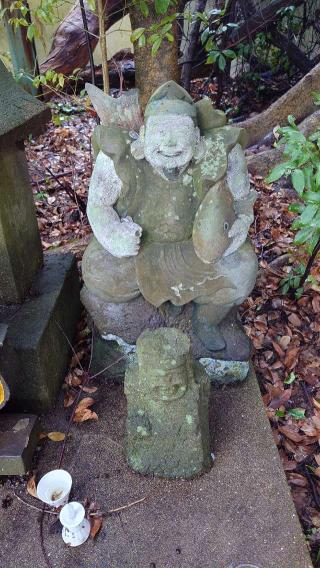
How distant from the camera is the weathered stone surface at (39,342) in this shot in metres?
2.39

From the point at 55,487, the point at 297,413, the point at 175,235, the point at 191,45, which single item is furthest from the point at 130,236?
the point at 191,45

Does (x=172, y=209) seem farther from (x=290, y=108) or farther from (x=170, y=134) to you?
(x=290, y=108)

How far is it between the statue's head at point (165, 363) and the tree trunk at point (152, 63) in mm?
→ 2709

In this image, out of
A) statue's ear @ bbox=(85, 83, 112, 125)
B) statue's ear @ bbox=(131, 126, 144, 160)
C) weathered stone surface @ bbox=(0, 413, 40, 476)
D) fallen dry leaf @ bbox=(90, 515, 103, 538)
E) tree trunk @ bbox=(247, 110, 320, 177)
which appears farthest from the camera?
tree trunk @ bbox=(247, 110, 320, 177)

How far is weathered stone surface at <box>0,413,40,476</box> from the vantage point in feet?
6.91

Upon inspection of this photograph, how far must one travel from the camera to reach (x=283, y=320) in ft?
11.4

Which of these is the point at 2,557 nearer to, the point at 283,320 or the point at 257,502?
the point at 257,502

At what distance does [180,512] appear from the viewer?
2043 millimetres

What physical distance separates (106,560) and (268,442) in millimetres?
892

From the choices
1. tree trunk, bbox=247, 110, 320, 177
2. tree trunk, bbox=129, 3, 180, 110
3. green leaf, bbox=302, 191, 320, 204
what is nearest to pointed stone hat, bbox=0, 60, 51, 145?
green leaf, bbox=302, 191, 320, 204

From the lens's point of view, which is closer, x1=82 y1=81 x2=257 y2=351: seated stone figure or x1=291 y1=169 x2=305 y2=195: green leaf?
x1=82 y1=81 x2=257 y2=351: seated stone figure

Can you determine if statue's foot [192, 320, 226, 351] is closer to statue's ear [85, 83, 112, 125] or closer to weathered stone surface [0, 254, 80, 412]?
weathered stone surface [0, 254, 80, 412]

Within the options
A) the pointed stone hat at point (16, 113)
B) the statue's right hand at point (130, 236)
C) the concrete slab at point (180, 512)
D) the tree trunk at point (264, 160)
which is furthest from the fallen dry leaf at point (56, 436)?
the tree trunk at point (264, 160)

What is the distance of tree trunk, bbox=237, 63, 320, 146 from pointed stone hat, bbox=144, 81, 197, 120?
9.77 feet
